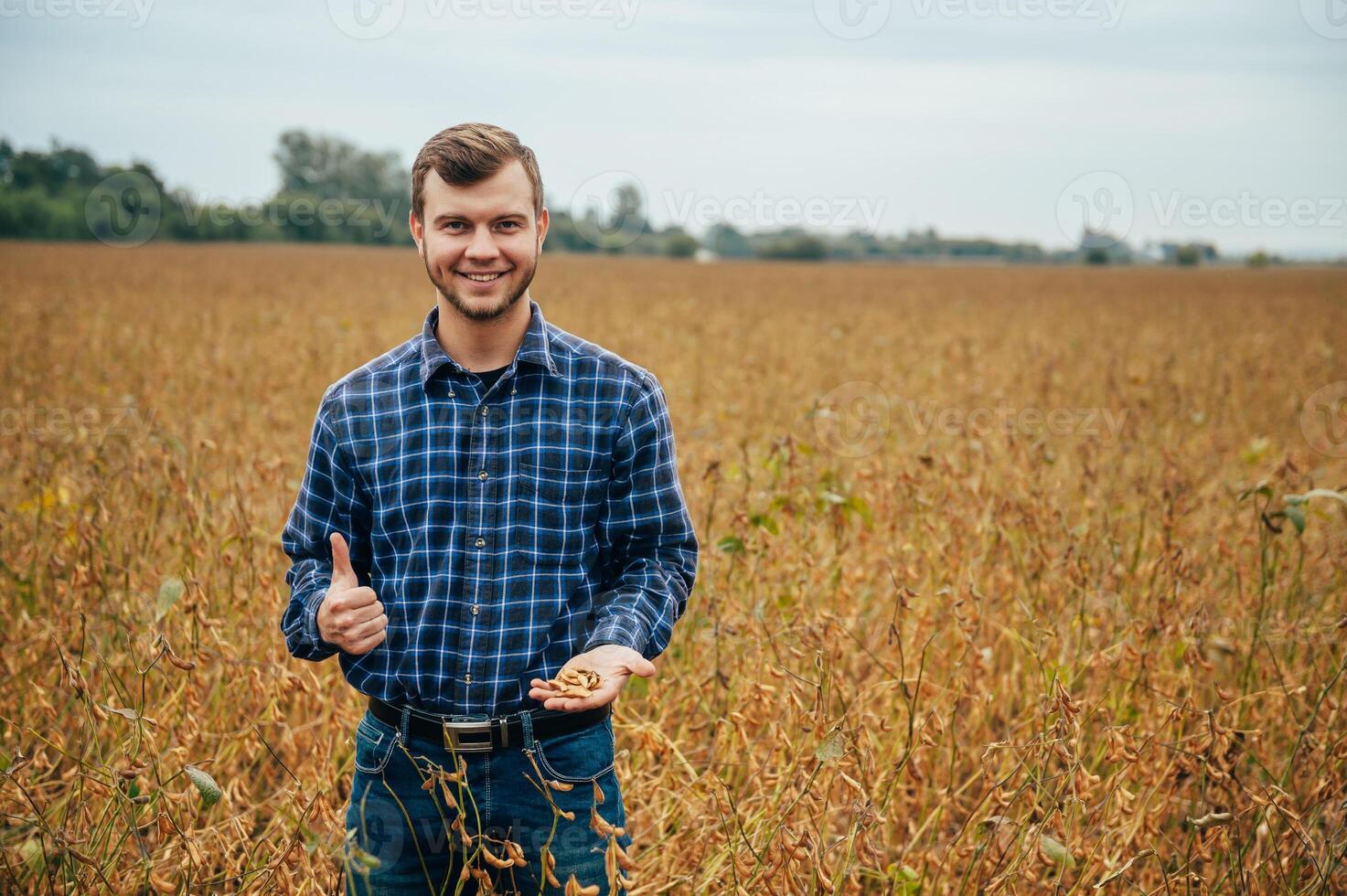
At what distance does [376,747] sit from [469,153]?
3.27 ft

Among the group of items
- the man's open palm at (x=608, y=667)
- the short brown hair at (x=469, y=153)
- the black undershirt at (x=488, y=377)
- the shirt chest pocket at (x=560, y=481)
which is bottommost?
the man's open palm at (x=608, y=667)

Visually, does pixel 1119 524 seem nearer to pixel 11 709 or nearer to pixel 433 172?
pixel 433 172

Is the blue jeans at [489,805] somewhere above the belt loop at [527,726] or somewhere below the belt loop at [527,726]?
below

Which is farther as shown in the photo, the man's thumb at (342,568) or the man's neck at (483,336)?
the man's neck at (483,336)

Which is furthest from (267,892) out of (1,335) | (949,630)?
(1,335)

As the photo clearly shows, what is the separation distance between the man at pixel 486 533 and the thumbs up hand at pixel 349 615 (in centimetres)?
9

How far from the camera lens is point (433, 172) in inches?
59.9

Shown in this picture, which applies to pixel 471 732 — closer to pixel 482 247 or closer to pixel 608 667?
pixel 608 667

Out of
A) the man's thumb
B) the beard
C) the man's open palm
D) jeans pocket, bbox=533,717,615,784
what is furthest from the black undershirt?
jeans pocket, bbox=533,717,615,784

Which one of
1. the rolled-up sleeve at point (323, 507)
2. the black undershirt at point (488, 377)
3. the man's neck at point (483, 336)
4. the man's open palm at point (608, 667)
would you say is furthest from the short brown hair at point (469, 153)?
the man's open palm at point (608, 667)

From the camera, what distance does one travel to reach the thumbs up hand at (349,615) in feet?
4.60

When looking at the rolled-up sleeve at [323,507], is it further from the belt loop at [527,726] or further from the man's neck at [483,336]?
the belt loop at [527,726]

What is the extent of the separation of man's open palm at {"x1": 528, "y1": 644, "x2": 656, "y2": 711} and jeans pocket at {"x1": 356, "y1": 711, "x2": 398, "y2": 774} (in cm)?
34

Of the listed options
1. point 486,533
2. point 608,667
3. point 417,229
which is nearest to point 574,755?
point 608,667
